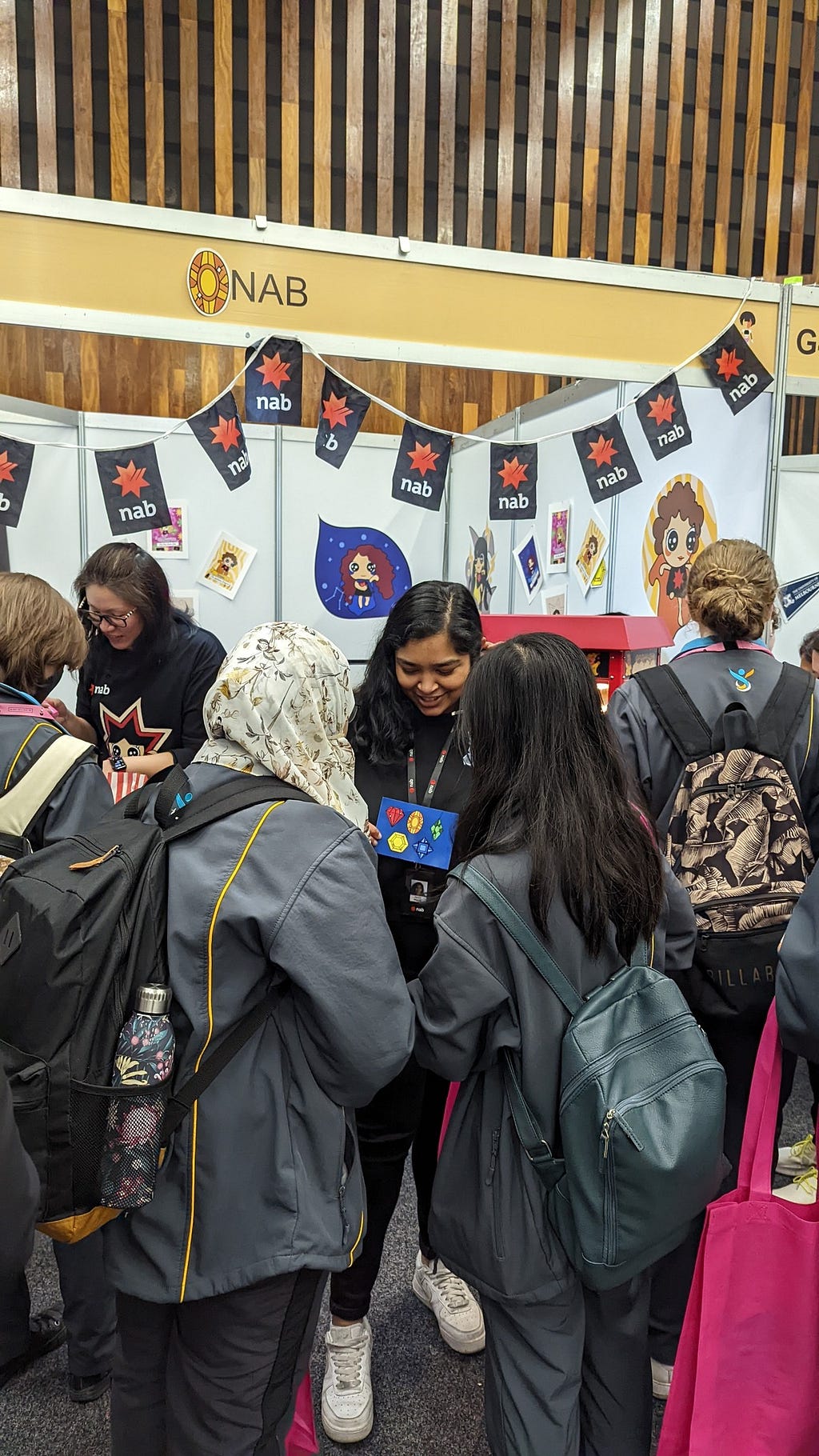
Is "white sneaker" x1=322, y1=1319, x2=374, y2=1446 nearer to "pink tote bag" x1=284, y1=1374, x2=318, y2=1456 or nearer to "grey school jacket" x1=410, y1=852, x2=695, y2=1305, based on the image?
"pink tote bag" x1=284, y1=1374, x2=318, y2=1456

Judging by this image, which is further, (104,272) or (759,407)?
(759,407)

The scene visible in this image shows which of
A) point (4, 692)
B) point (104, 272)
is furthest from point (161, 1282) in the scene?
point (104, 272)

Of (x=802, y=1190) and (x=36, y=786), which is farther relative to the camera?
(x=802, y=1190)

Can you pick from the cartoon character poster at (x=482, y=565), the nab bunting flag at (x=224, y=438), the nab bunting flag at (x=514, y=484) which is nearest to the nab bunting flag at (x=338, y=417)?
the nab bunting flag at (x=224, y=438)

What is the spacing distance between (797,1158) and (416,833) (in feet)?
5.13

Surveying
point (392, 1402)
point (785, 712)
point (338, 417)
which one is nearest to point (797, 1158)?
point (392, 1402)

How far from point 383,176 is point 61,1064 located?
17.9 ft

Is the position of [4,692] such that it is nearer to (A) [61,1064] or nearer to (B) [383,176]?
(A) [61,1064]

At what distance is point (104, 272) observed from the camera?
2572mm

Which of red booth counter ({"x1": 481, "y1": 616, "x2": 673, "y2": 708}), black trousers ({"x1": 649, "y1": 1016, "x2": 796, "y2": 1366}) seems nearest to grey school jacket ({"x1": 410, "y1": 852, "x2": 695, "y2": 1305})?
black trousers ({"x1": 649, "y1": 1016, "x2": 796, "y2": 1366})

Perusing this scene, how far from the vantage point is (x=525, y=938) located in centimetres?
125

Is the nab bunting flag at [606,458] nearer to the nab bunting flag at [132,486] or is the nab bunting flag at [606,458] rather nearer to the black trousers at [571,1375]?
the nab bunting flag at [132,486]

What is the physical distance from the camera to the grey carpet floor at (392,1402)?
1.71 metres

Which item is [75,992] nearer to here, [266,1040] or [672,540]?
[266,1040]
